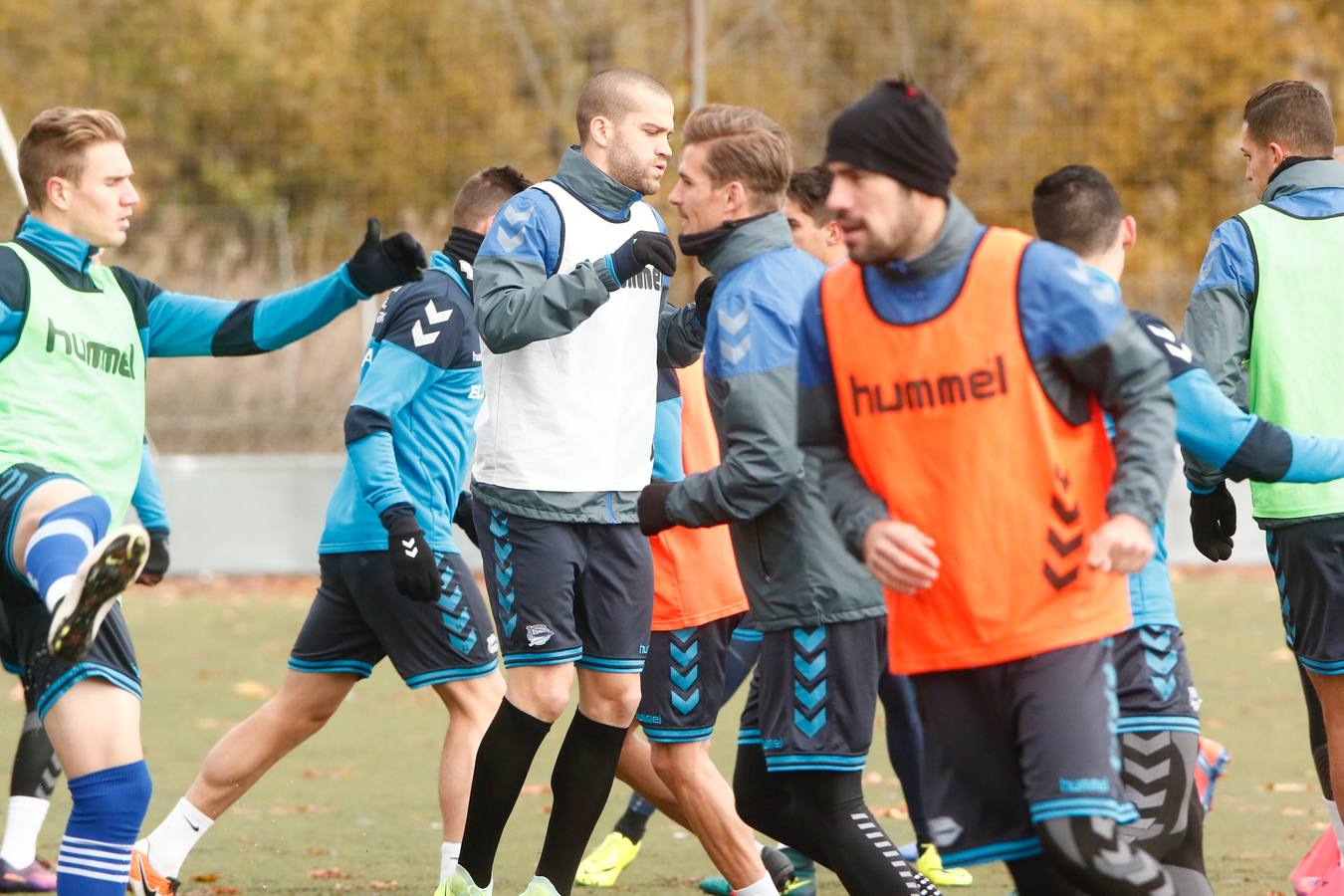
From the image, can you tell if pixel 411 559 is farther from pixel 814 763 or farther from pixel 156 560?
pixel 814 763

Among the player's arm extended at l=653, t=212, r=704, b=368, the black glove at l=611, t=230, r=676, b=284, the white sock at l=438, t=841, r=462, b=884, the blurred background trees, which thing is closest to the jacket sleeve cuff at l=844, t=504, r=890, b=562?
the black glove at l=611, t=230, r=676, b=284


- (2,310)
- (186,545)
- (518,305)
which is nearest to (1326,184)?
(518,305)

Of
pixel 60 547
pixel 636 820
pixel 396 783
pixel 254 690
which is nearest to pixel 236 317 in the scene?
pixel 60 547

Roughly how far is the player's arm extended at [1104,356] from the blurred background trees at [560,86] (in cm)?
1591

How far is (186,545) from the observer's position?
645 inches

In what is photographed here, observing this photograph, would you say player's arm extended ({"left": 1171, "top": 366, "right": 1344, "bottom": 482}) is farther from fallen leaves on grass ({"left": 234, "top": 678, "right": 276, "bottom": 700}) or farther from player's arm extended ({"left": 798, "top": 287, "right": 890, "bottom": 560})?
fallen leaves on grass ({"left": 234, "top": 678, "right": 276, "bottom": 700})

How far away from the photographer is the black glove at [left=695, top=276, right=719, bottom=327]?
17.5 ft

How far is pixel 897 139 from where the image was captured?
3.89 m

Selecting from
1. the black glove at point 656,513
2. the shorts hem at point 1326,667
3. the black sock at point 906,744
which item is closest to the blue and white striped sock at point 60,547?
the black glove at point 656,513

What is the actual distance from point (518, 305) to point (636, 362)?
1.80ft

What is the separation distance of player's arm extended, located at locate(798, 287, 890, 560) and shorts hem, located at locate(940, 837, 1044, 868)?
684mm

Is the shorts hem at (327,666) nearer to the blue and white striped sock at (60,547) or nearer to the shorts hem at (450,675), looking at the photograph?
the shorts hem at (450,675)

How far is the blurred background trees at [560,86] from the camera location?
21.3 m

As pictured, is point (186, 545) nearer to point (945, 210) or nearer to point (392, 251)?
point (392, 251)
